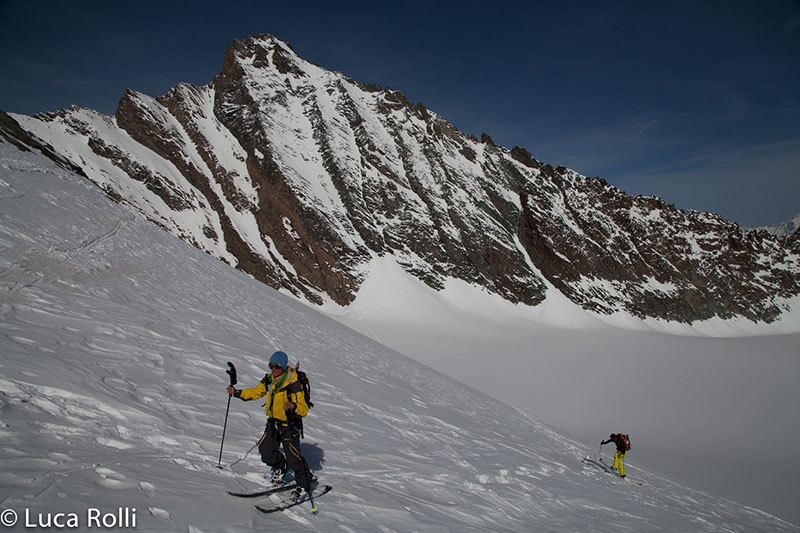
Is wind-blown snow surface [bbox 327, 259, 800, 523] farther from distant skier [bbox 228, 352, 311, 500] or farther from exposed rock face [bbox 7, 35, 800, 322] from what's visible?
distant skier [bbox 228, 352, 311, 500]

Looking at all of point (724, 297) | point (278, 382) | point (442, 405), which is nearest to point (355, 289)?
point (442, 405)

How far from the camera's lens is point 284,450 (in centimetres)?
553

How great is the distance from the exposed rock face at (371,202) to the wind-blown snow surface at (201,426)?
133 ft

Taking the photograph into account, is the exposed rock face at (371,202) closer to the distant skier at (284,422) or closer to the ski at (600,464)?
the ski at (600,464)

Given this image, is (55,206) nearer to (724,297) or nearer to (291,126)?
(291,126)

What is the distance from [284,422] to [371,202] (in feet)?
228

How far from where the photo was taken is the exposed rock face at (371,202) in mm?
60125

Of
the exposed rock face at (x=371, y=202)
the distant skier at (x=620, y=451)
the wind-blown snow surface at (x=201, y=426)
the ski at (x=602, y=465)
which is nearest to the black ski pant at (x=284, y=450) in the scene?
the wind-blown snow surface at (x=201, y=426)

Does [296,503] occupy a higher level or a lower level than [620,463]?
lower

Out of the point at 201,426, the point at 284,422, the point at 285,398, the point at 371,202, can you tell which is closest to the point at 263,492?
the point at 284,422

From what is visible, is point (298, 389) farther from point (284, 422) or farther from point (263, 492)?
point (263, 492)

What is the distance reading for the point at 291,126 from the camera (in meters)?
77.1

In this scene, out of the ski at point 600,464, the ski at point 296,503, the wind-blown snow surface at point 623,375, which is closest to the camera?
the ski at point 296,503

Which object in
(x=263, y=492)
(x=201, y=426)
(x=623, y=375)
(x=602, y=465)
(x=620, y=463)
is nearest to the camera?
(x=263, y=492)
